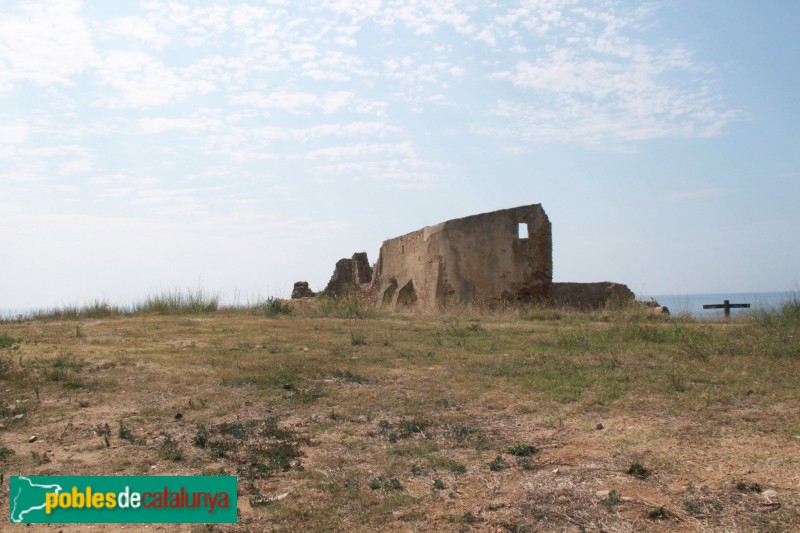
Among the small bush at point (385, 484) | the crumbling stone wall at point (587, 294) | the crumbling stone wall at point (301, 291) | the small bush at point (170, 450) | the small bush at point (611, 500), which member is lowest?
the small bush at point (611, 500)

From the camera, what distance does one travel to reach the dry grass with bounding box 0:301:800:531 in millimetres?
3473

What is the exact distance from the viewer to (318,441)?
459 cm

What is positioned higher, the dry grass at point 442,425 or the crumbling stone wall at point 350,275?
the crumbling stone wall at point 350,275

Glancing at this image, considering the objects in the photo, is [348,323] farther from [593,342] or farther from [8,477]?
[8,477]

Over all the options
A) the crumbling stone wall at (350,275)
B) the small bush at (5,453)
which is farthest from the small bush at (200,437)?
the crumbling stone wall at (350,275)

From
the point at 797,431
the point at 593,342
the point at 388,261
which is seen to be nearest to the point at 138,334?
the point at 593,342

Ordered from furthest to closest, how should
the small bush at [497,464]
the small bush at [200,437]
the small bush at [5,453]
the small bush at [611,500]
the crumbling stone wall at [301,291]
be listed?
1. the crumbling stone wall at [301,291]
2. the small bush at [200,437]
3. the small bush at [5,453]
4. the small bush at [497,464]
5. the small bush at [611,500]

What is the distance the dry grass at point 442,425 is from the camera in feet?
11.4

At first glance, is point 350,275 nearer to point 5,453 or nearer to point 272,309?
point 272,309

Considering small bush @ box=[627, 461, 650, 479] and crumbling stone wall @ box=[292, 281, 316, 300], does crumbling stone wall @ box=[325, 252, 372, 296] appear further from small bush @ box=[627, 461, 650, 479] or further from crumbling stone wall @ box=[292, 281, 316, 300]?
small bush @ box=[627, 461, 650, 479]

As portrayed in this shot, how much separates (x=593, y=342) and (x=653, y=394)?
2.99 meters

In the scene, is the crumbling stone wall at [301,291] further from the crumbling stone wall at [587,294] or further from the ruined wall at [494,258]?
the crumbling stone wall at [587,294]

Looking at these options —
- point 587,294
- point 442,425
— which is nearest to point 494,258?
point 587,294

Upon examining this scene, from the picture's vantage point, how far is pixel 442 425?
4.95m
